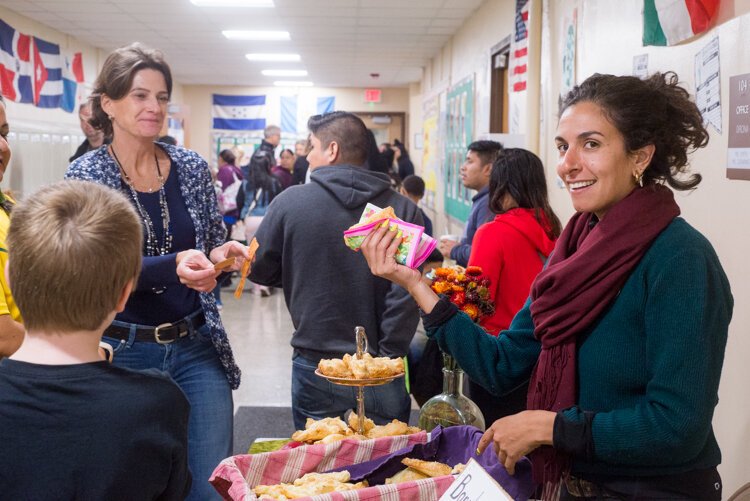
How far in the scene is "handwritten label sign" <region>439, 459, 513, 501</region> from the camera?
1.47 m

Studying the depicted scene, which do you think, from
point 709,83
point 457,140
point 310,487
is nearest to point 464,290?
point 310,487

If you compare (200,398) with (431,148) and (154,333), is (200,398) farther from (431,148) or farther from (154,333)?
(431,148)

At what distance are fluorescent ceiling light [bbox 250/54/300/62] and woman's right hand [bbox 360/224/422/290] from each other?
1185 centimetres

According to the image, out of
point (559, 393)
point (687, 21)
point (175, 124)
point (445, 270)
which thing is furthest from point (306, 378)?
point (175, 124)

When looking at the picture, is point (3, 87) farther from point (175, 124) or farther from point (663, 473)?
point (663, 473)

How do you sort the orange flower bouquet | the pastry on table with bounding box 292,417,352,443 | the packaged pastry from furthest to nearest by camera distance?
the orange flower bouquet, the pastry on table with bounding box 292,417,352,443, the packaged pastry

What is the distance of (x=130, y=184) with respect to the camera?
8.02 feet

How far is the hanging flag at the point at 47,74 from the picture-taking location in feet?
32.7

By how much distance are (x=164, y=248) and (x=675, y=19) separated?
221 centimetres

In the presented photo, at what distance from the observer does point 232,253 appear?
245cm

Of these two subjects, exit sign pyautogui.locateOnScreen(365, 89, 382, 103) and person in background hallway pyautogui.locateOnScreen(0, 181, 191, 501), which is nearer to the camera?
person in background hallway pyautogui.locateOnScreen(0, 181, 191, 501)

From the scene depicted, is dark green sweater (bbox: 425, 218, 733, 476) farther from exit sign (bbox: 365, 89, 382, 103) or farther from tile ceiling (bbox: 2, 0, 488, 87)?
exit sign (bbox: 365, 89, 382, 103)

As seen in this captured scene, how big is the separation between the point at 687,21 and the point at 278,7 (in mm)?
6580

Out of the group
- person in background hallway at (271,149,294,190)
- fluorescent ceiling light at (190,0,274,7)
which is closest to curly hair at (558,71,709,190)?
fluorescent ceiling light at (190,0,274,7)
